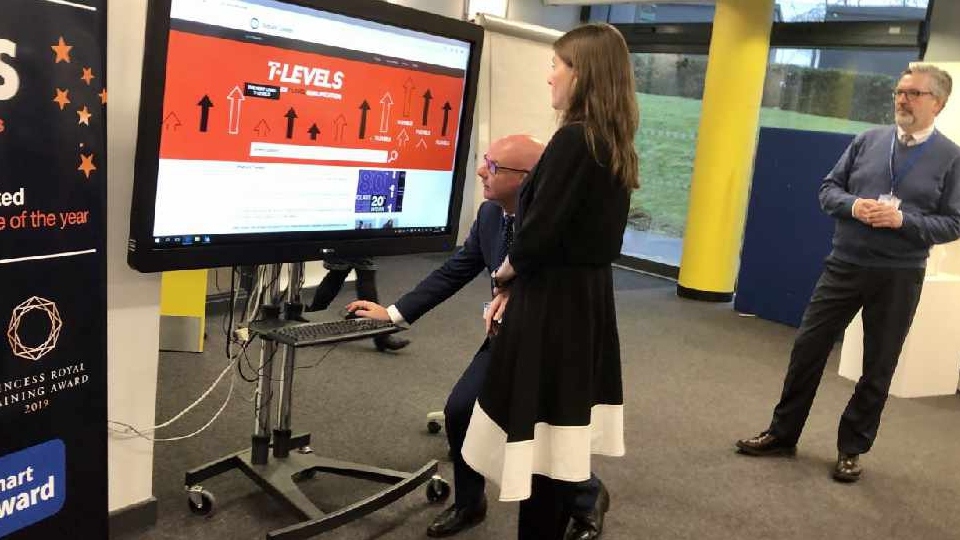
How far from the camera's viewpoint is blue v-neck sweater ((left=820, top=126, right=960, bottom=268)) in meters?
3.02

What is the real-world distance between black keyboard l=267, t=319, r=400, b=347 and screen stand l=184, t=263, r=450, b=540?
17 cm

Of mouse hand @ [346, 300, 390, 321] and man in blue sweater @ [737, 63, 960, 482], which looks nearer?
mouse hand @ [346, 300, 390, 321]

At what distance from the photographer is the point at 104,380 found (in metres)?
1.88

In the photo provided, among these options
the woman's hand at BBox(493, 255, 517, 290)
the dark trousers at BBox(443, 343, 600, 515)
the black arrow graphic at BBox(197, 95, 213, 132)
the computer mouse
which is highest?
the black arrow graphic at BBox(197, 95, 213, 132)

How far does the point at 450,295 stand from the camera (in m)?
2.44

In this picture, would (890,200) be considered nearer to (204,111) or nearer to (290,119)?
(290,119)

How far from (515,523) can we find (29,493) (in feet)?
4.55

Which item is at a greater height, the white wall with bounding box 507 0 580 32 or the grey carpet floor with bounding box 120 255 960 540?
the white wall with bounding box 507 0 580 32

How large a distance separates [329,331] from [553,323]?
66 centimetres

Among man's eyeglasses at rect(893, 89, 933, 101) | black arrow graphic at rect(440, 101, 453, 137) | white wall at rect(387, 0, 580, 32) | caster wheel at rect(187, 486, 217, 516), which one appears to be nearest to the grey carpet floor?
caster wheel at rect(187, 486, 217, 516)

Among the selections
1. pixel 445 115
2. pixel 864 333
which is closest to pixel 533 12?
pixel 864 333

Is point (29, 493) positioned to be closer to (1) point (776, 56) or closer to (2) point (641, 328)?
(2) point (641, 328)

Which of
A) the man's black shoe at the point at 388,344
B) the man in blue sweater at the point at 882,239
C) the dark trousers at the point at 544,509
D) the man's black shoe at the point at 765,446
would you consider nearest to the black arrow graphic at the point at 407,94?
the dark trousers at the point at 544,509

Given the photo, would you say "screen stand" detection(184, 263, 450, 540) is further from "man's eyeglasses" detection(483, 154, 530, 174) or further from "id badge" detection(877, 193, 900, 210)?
"id badge" detection(877, 193, 900, 210)
